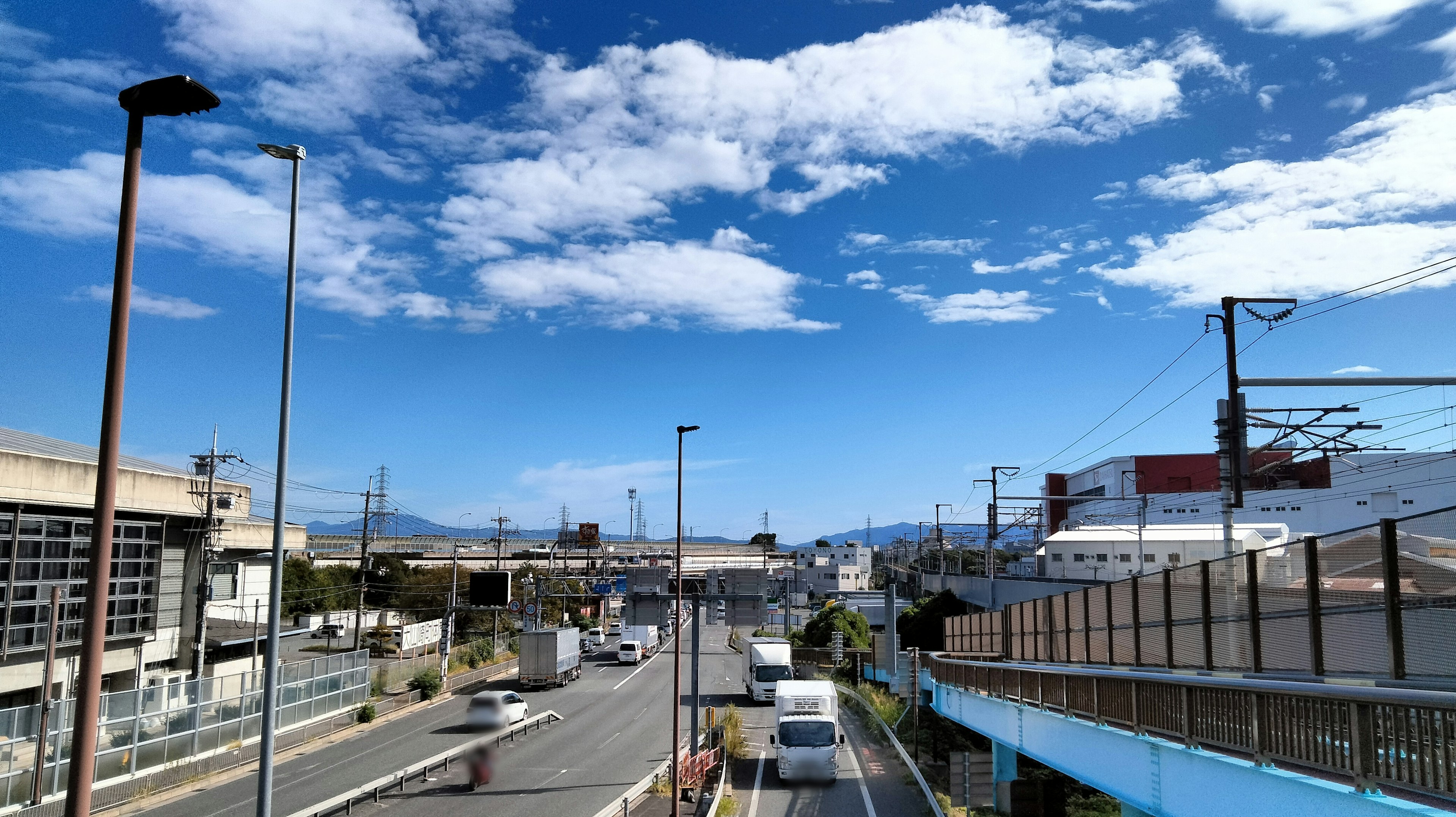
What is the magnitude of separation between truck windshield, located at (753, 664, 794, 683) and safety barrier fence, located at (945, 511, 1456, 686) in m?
28.5

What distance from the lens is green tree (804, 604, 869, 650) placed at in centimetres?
6244

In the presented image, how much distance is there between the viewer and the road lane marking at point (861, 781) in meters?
23.1

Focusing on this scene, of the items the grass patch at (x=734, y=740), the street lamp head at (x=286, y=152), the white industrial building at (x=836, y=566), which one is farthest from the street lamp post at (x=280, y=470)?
the white industrial building at (x=836, y=566)

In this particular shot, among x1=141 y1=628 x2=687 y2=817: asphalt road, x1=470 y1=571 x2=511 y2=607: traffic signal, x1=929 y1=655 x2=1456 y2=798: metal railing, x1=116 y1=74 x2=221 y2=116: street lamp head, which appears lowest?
x1=141 y1=628 x2=687 y2=817: asphalt road

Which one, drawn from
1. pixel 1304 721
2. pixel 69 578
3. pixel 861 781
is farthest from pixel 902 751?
pixel 69 578

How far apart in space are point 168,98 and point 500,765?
2676cm

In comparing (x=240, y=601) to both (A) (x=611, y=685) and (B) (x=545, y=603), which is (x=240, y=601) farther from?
(B) (x=545, y=603)

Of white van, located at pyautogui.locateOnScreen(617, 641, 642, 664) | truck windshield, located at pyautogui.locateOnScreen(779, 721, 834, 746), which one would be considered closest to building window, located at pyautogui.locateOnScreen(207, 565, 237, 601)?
white van, located at pyautogui.locateOnScreen(617, 641, 642, 664)

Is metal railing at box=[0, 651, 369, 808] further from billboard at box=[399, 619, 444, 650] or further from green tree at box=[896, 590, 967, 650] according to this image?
green tree at box=[896, 590, 967, 650]

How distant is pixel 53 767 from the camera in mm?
21453

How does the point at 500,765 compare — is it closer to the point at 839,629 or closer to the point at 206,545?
the point at 206,545

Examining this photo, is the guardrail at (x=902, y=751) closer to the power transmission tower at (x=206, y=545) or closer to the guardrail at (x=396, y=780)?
the guardrail at (x=396, y=780)

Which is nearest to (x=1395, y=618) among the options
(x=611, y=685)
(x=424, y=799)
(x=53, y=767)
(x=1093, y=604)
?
(x=1093, y=604)

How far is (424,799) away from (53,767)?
345 inches
